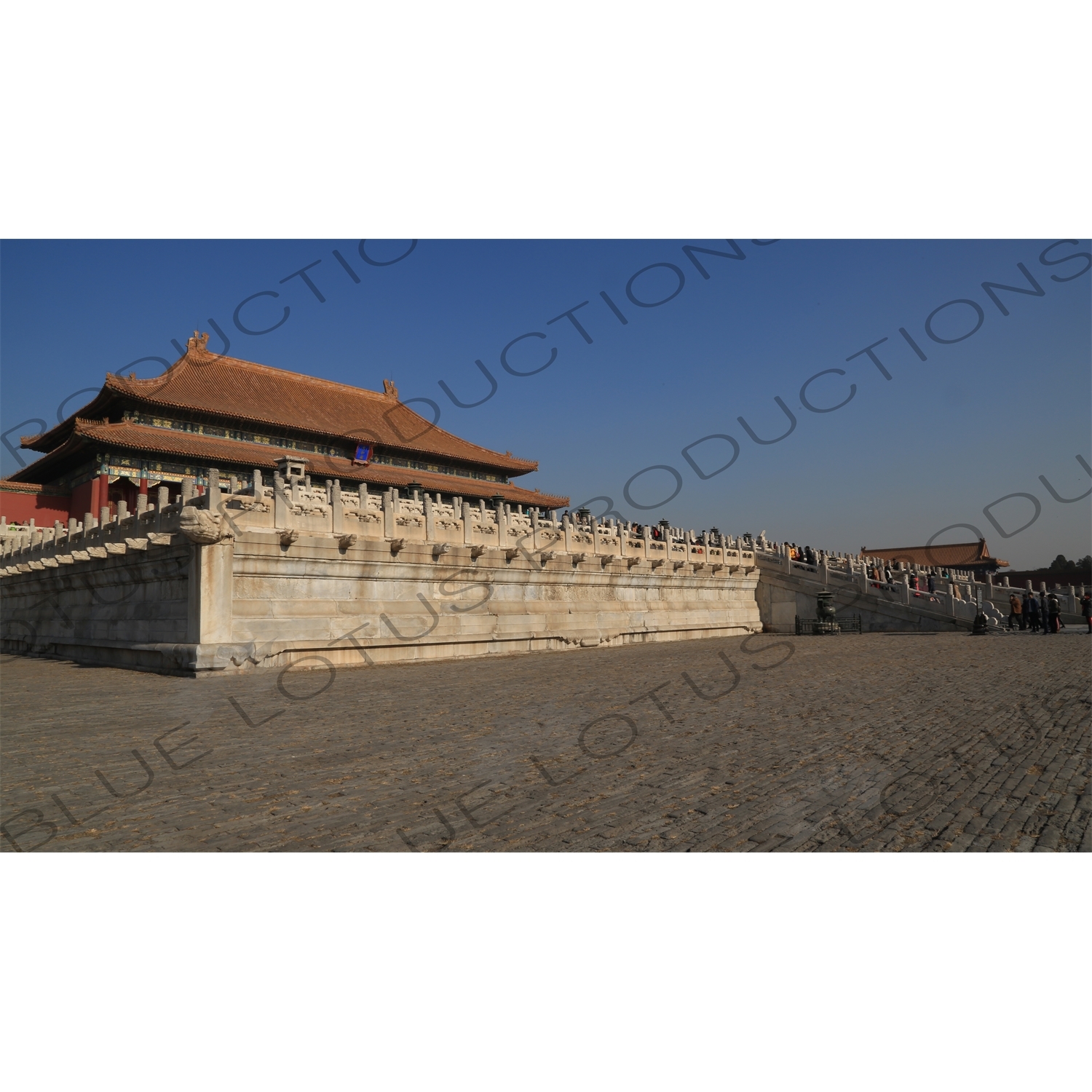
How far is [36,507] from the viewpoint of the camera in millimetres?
27328

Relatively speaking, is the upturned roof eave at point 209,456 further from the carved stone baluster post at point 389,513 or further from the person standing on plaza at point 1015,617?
the person standing on plaza at point 1015,617

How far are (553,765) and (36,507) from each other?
2892 cm

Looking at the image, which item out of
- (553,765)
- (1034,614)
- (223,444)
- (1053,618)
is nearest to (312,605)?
(553,765)

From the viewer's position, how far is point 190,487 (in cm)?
1235

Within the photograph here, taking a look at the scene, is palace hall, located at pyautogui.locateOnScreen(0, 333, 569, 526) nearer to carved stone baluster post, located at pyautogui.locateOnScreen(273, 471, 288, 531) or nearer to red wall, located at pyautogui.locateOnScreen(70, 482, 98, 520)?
red wall, located at pyautogui.locateOnScreen(70, 482, 98, 520)

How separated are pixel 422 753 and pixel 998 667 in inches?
416

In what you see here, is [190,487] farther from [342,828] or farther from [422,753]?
[342,828]

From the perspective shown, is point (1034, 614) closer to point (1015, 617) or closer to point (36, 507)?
point (1015, 617)

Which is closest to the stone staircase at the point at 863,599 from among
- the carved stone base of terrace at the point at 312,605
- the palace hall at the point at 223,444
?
the carved stone base of terrace at the point at 312,605

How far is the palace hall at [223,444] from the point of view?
24.7m

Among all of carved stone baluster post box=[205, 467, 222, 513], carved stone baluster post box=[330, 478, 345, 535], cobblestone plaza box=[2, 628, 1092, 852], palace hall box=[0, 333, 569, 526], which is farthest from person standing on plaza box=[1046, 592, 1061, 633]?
carved stone baluster post box=[205, 467, 222, 513]

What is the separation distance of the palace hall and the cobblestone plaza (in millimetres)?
15670

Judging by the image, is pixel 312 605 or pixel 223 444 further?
pixel 223 444

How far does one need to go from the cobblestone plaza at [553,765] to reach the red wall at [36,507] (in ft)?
64.2
